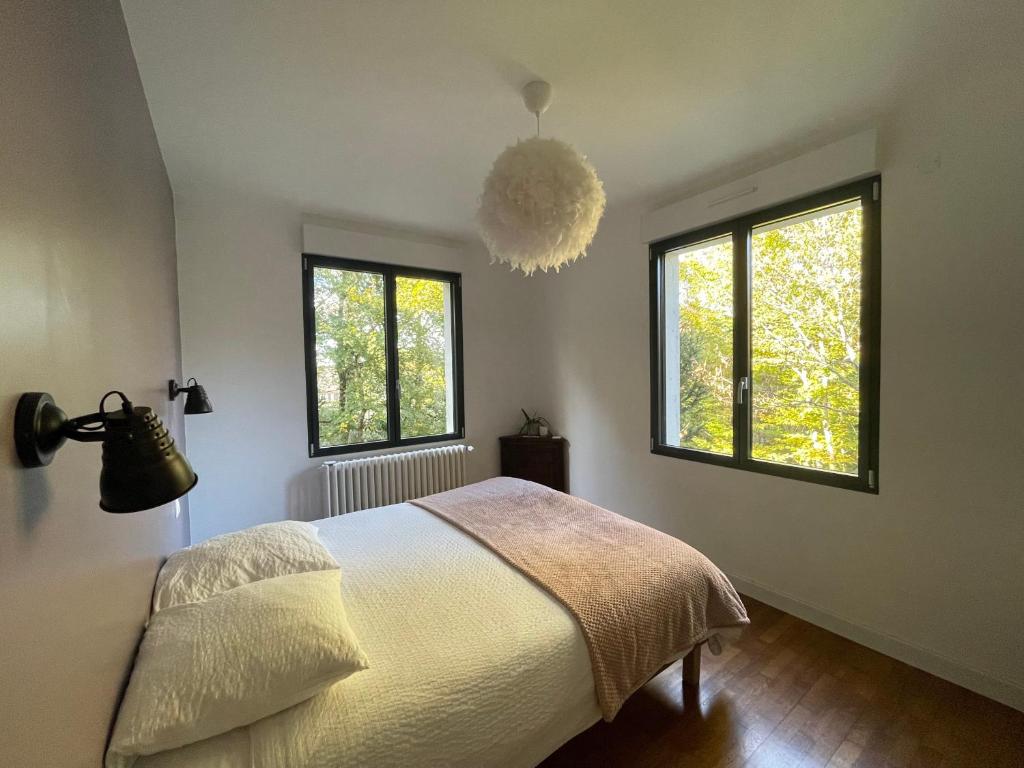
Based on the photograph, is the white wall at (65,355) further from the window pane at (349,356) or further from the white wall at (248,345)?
the window pane at (349,356)

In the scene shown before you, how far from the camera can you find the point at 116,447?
58cm

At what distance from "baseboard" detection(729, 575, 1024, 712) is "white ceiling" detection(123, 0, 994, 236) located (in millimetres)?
2540

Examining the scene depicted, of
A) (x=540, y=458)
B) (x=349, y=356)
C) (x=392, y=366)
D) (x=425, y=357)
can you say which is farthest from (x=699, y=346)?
(x=349, y=356)

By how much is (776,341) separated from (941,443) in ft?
2.82

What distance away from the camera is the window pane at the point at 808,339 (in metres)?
2.12

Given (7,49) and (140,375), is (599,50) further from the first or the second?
(140,375)

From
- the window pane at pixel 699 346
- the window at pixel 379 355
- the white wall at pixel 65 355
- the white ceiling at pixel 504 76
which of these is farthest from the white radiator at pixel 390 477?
the white ceiling at pixel 504 76

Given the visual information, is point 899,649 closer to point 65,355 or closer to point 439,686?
point 439,686

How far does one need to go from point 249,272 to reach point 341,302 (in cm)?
61

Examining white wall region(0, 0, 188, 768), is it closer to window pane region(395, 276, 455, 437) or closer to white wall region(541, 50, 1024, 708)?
window pane region(395, 276, 455, 437)

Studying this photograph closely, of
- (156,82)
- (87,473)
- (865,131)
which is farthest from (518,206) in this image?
(865,131)

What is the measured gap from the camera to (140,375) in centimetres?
131

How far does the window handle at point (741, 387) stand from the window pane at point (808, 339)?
45 millimetres

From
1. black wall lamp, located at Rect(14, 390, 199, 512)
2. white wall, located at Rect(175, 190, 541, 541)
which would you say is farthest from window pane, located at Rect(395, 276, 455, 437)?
black wall lamp, located at Rect(14, 390, 199, 512)
